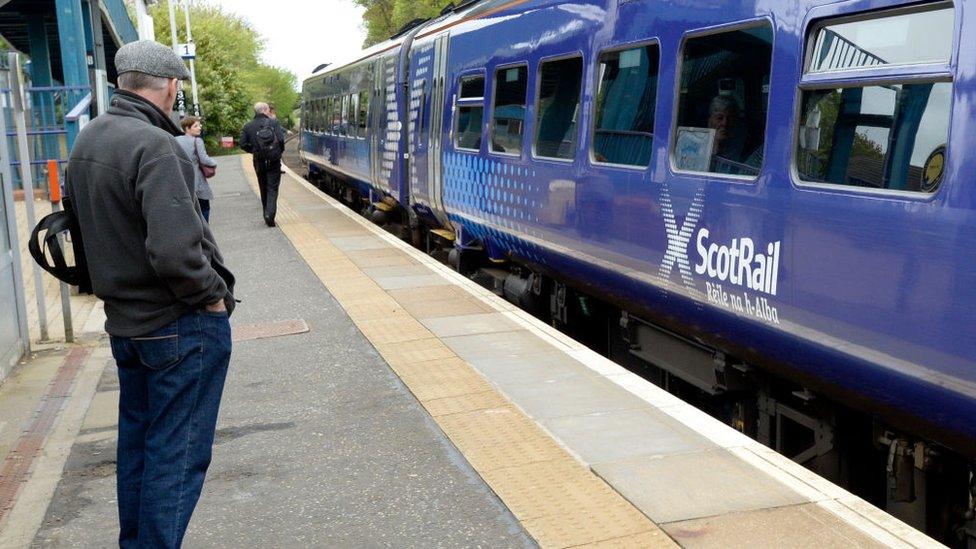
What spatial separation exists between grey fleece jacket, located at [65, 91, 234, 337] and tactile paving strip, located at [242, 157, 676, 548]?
5.52 feet

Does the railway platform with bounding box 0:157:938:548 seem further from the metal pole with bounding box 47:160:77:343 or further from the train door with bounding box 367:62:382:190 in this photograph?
the train door with bounding box 367:62:382:190

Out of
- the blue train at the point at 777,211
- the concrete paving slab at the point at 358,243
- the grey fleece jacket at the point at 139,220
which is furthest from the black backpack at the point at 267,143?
the grey fleece jacket at the point at 139,220

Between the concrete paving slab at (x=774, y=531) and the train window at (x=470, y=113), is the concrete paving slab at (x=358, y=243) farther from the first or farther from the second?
the concrete paving slab at (x=774, y=531)

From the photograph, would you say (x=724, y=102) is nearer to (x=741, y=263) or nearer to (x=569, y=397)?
(x=741, y=263)

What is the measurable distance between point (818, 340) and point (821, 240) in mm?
449

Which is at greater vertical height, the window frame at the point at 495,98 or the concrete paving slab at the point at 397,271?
the window frame at the point at 495,98

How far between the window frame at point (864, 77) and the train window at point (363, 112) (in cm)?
1394

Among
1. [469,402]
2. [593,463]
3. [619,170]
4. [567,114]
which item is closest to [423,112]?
[567,114]

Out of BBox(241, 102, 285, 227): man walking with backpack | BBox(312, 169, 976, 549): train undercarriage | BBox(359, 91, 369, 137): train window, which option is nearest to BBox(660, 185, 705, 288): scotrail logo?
BBox(312, 169, 976, 549): train undercarriage

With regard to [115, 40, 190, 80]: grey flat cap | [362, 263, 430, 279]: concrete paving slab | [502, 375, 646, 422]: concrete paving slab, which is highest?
[115, 40, 190, 80]: grey flat cap

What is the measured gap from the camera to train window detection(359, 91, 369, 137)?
18.2 m

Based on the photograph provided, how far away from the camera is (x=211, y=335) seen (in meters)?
3.46

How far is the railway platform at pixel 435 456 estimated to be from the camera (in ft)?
13.4

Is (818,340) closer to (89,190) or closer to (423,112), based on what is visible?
(89,190)
